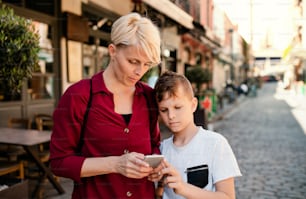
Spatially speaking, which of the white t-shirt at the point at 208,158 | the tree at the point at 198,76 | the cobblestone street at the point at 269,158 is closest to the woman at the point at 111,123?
the white t-shirt at the point at 208,158

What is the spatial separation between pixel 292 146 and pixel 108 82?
751 cm

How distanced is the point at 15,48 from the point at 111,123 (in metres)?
2.01

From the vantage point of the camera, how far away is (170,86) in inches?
55.9

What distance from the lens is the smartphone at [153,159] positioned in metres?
1.17

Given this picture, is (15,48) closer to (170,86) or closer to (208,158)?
(170,86)

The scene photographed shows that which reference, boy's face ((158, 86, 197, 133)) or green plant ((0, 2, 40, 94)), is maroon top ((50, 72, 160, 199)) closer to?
boy's face ((158, 86, 197, 133))

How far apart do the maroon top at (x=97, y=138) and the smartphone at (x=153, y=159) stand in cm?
17

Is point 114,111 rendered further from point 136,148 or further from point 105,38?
point 105,38

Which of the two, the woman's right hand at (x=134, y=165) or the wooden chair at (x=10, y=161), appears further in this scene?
the wooden chair at (x=10, y=161)

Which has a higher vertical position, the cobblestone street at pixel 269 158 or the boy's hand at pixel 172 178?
the boy's hand at pixel 172 178

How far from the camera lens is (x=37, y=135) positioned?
4.17 metres

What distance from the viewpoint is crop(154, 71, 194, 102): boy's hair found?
1419 millimetres

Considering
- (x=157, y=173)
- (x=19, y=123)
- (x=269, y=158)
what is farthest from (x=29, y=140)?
(x=269, y=158)

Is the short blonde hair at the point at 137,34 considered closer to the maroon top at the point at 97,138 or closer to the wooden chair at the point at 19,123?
the maroon top at the point at 97,138
